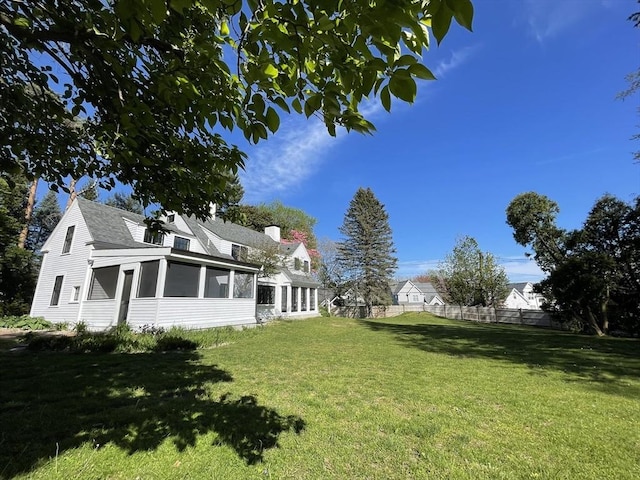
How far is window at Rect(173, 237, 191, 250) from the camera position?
1960 cm

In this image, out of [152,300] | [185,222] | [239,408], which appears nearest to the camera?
[239,408]

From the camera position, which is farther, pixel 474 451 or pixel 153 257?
pixel 153 257

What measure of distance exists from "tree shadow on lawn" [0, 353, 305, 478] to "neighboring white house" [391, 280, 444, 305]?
54.4m

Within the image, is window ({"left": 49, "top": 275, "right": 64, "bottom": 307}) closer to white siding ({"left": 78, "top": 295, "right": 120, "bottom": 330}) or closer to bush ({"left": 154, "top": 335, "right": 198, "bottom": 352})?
white siding ({"left": 78, "top": 295, "right": 120, "bottom": 330})

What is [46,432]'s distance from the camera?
145 inches

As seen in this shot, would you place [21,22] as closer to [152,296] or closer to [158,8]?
[158,8]

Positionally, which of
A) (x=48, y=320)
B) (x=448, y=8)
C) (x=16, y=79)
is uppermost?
(x=16, y=79)

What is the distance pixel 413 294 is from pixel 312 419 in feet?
185

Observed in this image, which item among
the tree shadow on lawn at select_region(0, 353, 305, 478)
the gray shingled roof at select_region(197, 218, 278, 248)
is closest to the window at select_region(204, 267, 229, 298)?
the gray shingled roof at select_region(197, 218, 278, 248)

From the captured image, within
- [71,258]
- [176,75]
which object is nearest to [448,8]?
[176,75]

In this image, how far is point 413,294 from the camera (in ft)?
189

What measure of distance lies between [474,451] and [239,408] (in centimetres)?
321

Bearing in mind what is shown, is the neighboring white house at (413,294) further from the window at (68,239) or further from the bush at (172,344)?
the bush at (172,344)

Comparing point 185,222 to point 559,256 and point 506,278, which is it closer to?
point 559,256
